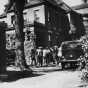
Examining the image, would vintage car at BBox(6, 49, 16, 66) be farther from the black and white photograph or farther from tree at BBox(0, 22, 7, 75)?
tree at BBox(0, 22, 7, 75)

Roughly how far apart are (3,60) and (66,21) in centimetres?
2559

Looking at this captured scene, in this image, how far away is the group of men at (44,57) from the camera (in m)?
21.3

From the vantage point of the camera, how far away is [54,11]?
1307 inches

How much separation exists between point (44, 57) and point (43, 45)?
7897 mm

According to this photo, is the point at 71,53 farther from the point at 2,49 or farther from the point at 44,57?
the point at 2,49

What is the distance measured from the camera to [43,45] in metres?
29.6

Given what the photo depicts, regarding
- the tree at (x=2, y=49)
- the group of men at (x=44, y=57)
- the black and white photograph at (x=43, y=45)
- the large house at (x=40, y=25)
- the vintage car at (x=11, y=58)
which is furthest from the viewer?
the large house at (x=40, y=25)

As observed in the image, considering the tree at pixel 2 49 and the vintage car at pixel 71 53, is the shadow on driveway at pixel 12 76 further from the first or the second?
the vintage car at pixel 71 53

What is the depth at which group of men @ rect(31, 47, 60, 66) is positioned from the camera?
21.3 m

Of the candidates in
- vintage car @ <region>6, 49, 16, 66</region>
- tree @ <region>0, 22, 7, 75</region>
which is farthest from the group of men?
tree @ <region>0, 22, 7, 75</region>

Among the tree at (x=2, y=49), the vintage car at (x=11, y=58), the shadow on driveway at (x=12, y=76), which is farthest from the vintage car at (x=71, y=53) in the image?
the vintage car at (x=11, y=58)

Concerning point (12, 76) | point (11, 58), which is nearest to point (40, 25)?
point (11, 58)

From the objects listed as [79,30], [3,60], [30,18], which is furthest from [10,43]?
[3,60]

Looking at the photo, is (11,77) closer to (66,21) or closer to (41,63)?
(41,63)
